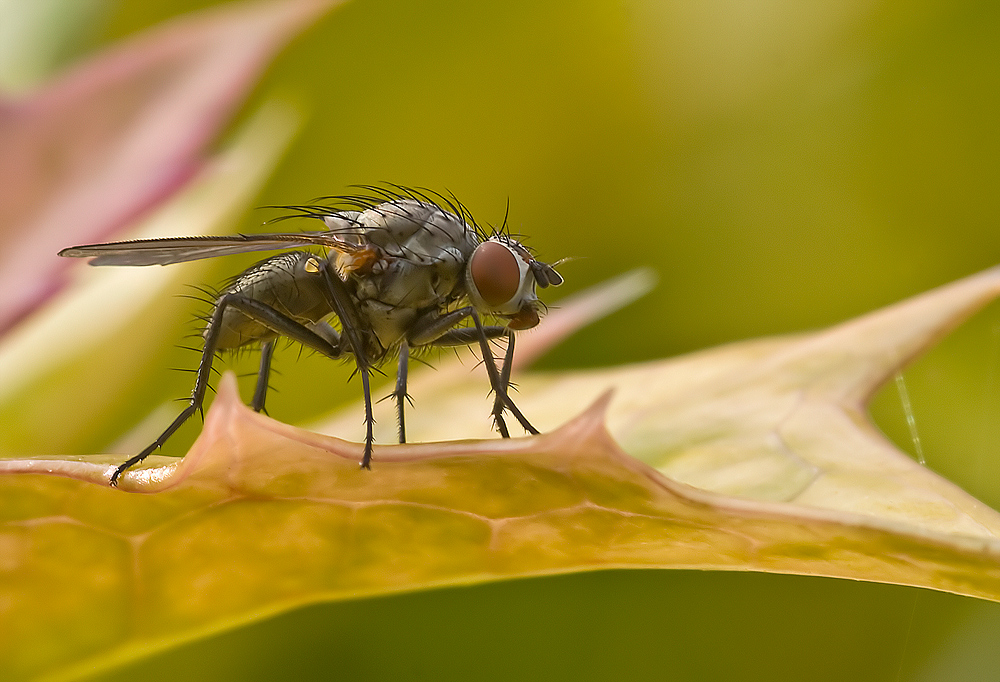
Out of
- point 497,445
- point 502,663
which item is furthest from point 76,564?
point 502,663

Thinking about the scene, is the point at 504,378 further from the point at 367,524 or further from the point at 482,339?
the point at 367,524

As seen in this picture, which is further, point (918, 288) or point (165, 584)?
point (918, 288)

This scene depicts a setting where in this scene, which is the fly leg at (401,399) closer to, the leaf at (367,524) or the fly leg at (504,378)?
the fly leg at (504,378)

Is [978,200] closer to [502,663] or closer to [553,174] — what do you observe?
[553,174]

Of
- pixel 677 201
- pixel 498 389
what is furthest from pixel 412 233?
pixel 677 201

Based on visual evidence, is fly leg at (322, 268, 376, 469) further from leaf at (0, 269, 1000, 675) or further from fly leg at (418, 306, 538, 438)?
leaf at (0, 269, 1000, 675)

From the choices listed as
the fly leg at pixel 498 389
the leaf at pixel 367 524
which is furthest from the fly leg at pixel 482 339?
the leaf at pixel 367 524

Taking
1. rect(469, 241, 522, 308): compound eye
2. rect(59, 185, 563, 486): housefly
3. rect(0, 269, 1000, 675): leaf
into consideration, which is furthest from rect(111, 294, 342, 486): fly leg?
rect(0, 269, 1000, 675): leaf
